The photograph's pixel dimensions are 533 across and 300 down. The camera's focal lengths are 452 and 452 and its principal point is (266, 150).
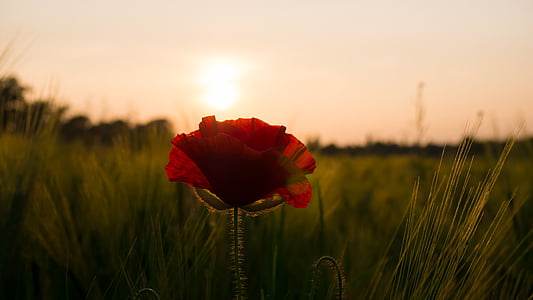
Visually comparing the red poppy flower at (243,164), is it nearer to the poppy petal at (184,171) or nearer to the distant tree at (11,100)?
the poppy petal at (184,171)

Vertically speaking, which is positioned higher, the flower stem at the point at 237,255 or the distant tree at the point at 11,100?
the distant tree at the point at 11,100

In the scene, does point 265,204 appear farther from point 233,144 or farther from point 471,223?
point 471,223

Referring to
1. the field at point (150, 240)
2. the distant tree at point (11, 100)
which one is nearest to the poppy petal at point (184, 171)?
the field at point (150, 240)

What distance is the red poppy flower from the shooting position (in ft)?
1.51

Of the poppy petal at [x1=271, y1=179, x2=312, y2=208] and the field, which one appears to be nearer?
the poppy petal at [x1=271, y1=179, x2=312, y2=208]

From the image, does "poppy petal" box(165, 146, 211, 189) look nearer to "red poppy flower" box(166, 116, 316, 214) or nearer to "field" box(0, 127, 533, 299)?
"red poppy flower" box(166, 116, 316, 214)

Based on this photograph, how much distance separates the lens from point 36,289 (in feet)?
3.32

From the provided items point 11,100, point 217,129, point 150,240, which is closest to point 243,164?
point 217,129

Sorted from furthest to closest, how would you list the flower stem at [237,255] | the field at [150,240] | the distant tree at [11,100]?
the distant tree at [11,100], the field at [150,240], the flower stem at [237,255]

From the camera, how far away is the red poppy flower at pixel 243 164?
460mm

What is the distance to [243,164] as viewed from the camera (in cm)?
46

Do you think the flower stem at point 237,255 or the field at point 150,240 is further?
the field at point 150,240

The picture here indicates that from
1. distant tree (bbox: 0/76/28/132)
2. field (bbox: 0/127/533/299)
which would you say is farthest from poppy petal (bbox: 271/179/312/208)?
distant tree (bbox: 0/76/28/132)

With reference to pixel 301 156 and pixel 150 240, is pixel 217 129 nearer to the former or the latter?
pixel 301 156
